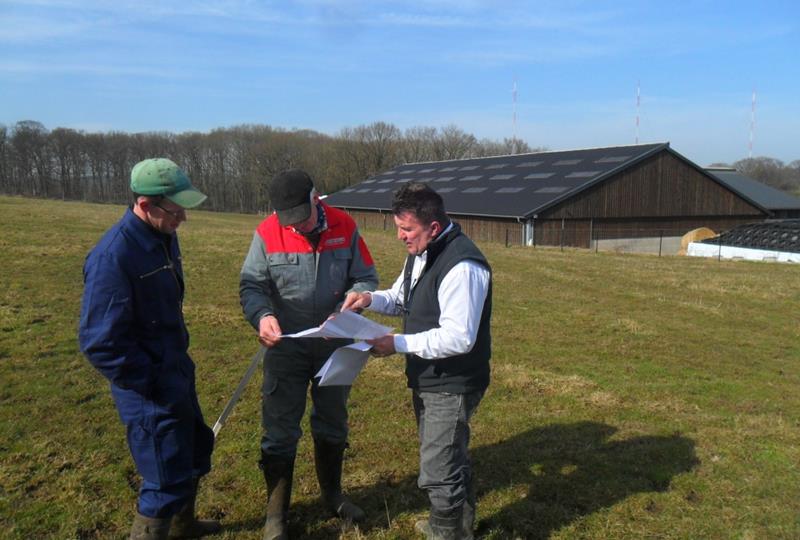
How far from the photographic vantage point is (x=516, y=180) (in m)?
37.5

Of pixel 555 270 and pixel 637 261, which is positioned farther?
pixel 637 261

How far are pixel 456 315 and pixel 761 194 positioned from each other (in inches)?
2064

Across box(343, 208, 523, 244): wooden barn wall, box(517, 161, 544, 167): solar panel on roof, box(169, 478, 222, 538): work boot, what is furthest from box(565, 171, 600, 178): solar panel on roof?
box(169, 478, 222, 538): work boot

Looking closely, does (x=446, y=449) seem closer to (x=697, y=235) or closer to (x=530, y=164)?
(x=697, y=235)

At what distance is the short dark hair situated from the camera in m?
3.06

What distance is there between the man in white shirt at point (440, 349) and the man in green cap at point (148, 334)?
109 centimetres

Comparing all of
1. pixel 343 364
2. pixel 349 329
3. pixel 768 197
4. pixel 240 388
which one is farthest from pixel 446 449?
pixel 768 197

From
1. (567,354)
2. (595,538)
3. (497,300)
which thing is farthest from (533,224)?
(595,538)

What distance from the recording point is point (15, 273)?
11.5 m

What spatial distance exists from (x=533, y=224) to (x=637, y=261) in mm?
8890

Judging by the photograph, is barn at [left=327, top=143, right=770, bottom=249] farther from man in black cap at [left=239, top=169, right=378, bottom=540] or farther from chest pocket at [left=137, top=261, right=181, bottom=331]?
chest pocket at [left=137, top=261, right=181, bottom=331]

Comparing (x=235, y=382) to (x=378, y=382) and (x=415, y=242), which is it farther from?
(x=415, y=242)

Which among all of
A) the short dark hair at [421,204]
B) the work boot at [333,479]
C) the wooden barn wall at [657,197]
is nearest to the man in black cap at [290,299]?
the work boot at [333,479]

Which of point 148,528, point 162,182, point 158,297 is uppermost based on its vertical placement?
point 162,182
